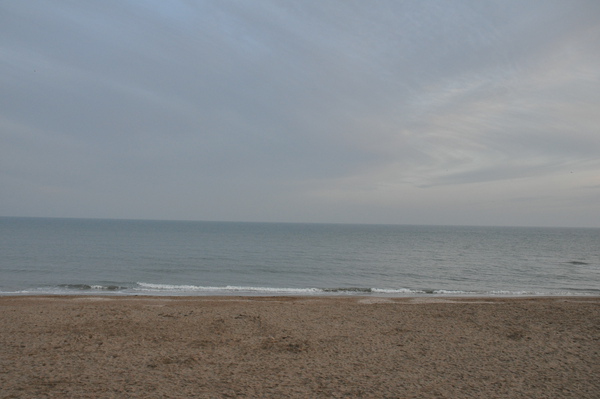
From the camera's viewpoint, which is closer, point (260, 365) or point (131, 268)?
point (260, 365)

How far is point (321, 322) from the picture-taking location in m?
12.1

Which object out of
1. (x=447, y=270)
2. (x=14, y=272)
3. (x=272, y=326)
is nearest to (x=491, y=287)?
(x=447, y=270)

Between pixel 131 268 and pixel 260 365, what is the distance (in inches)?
1012

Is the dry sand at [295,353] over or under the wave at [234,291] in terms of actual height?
over

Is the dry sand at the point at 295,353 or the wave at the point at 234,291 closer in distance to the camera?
the dry sand at the point at 295,353

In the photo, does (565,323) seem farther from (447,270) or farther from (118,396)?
(447,270)

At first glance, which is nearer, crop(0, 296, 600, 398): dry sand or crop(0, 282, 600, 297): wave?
crop(0, 296, 600, 398): dry sand

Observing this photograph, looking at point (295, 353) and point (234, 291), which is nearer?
point (295, 353)

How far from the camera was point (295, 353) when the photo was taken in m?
8.91

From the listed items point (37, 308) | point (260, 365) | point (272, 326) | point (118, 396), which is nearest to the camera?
point (118, 396)

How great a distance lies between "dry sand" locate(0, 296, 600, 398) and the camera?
22.5ft

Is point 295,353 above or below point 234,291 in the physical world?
above

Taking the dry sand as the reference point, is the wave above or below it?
below

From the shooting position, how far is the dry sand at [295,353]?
6.86m
